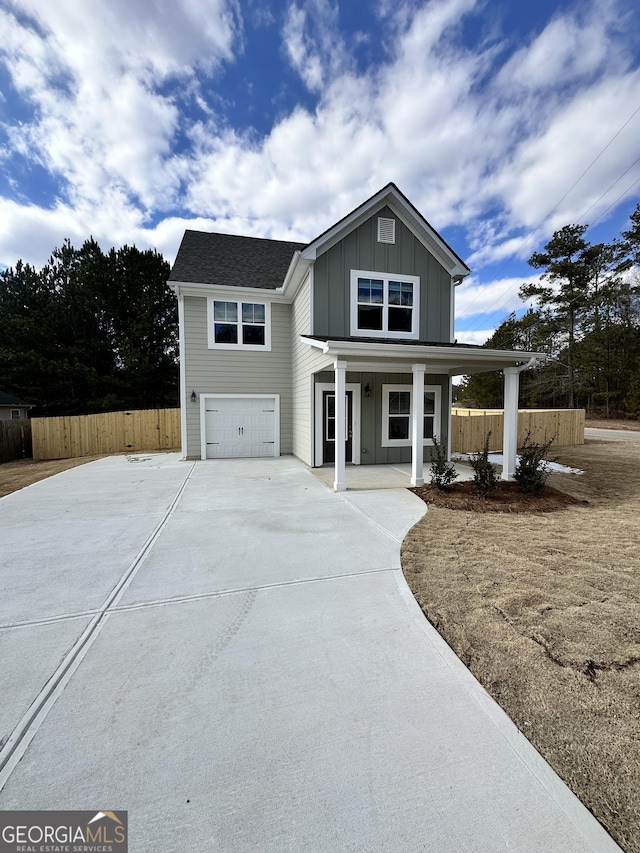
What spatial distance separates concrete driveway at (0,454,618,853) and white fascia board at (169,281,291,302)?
25.5 ft

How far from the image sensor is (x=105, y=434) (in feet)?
45.1

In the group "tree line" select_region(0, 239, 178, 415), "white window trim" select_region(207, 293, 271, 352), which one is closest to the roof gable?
"white window trim" select_region(207, 293, 271, 352)

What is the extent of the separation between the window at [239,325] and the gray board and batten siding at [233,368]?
17cm

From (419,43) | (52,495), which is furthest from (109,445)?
(419,43)

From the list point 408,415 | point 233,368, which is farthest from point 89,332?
point 408,415

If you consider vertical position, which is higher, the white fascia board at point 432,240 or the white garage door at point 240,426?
the white fascia board at point 432,240

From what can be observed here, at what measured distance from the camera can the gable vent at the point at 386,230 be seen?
29.7 feet

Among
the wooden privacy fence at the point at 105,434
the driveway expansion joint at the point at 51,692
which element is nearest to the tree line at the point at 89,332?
the wooden privacy fence at the point at 105,434

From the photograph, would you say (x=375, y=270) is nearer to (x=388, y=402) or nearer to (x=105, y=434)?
(x=388, y=402)

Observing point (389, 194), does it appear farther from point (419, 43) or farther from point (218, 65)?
point (218, 65)

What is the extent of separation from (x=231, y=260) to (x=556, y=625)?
12003 millimetres

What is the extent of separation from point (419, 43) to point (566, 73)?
162 inches

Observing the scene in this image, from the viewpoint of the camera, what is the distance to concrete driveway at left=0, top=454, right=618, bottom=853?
134 centimetres

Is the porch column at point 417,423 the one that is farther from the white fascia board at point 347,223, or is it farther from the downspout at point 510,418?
the white fascia board at point 347,223
